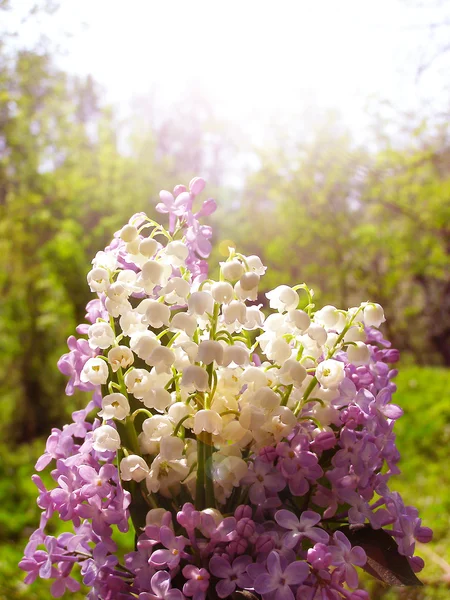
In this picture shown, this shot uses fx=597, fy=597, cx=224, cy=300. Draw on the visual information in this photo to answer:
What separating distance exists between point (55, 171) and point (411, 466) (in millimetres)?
3600

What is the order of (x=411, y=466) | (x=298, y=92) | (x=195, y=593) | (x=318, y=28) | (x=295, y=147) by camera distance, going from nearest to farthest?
1. (x=195, y=593)
2. (x=318, y=28)
3. (x=411, y=466)
4. (x=298, y=92)
5. (x=295, y=147)

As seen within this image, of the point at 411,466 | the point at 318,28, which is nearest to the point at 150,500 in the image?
the point at 318,28

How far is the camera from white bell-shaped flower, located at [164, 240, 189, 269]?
563 millimetres

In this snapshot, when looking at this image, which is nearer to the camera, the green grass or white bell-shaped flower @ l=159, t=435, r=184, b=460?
white bell-shaped flower @ l=159, t=435, r=184, b=460

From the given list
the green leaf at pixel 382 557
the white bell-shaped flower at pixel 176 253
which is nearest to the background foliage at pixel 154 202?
the green leaf at pixel 382 557

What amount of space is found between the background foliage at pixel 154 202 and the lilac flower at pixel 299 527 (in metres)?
2.92

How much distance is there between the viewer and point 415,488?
2533 millimetres

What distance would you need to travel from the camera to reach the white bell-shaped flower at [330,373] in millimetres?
535

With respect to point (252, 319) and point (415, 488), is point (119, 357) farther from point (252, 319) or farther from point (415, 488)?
point (415, 488)

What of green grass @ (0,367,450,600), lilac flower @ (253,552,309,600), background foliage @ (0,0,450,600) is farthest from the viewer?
background foliage @ (0,0,450,600)

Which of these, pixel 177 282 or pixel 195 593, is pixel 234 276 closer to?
pixel 177 282

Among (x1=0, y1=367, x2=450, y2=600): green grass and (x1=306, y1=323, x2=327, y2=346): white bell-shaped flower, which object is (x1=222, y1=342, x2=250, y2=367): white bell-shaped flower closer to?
(x1=306, y1=323, x2=327, y2=346): white bell-shaped flower

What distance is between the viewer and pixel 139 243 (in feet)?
1.90

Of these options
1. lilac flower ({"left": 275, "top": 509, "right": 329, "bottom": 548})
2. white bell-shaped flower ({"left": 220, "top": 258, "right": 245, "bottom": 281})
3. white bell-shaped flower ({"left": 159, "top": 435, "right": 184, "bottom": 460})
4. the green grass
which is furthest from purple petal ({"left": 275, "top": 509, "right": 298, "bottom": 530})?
the green grass
